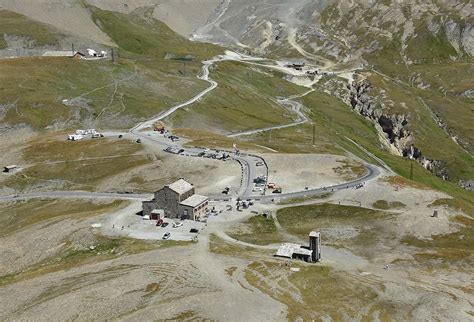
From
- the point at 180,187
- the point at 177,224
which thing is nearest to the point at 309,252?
the point at 177,224

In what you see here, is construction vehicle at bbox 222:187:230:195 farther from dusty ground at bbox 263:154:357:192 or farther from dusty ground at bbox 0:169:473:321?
dusty ground at bbox 0:169:473:321

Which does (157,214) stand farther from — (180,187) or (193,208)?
(180,187)

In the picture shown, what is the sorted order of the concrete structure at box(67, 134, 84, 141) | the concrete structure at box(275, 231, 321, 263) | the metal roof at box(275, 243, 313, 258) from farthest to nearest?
1. the concrete structure at box(67, 134, 84, 141)
2. the metal roof at box(275, 243, 313, 258)
3. the concrete structure at box(275, 231, 321, 263)

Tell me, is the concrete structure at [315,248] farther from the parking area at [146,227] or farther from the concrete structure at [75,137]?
the concrete structure at [75,137]

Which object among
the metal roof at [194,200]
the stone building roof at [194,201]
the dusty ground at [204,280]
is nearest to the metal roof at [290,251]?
the dusty ground at [204,280]

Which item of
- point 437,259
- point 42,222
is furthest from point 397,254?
point 42,222

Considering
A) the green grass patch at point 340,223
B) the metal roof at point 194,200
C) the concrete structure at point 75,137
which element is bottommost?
the green grass patch at point 340,223

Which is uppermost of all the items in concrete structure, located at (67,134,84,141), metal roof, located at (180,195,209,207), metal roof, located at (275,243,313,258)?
concrete structure, located at (67,134,84,141)

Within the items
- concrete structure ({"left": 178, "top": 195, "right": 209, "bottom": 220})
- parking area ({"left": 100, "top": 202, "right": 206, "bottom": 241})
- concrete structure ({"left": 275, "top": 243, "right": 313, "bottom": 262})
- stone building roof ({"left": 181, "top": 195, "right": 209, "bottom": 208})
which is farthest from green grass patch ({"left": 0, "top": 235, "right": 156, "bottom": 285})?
concrete structure ({"left": 275, "top": 243, "right": 313, "bottom": 262})
